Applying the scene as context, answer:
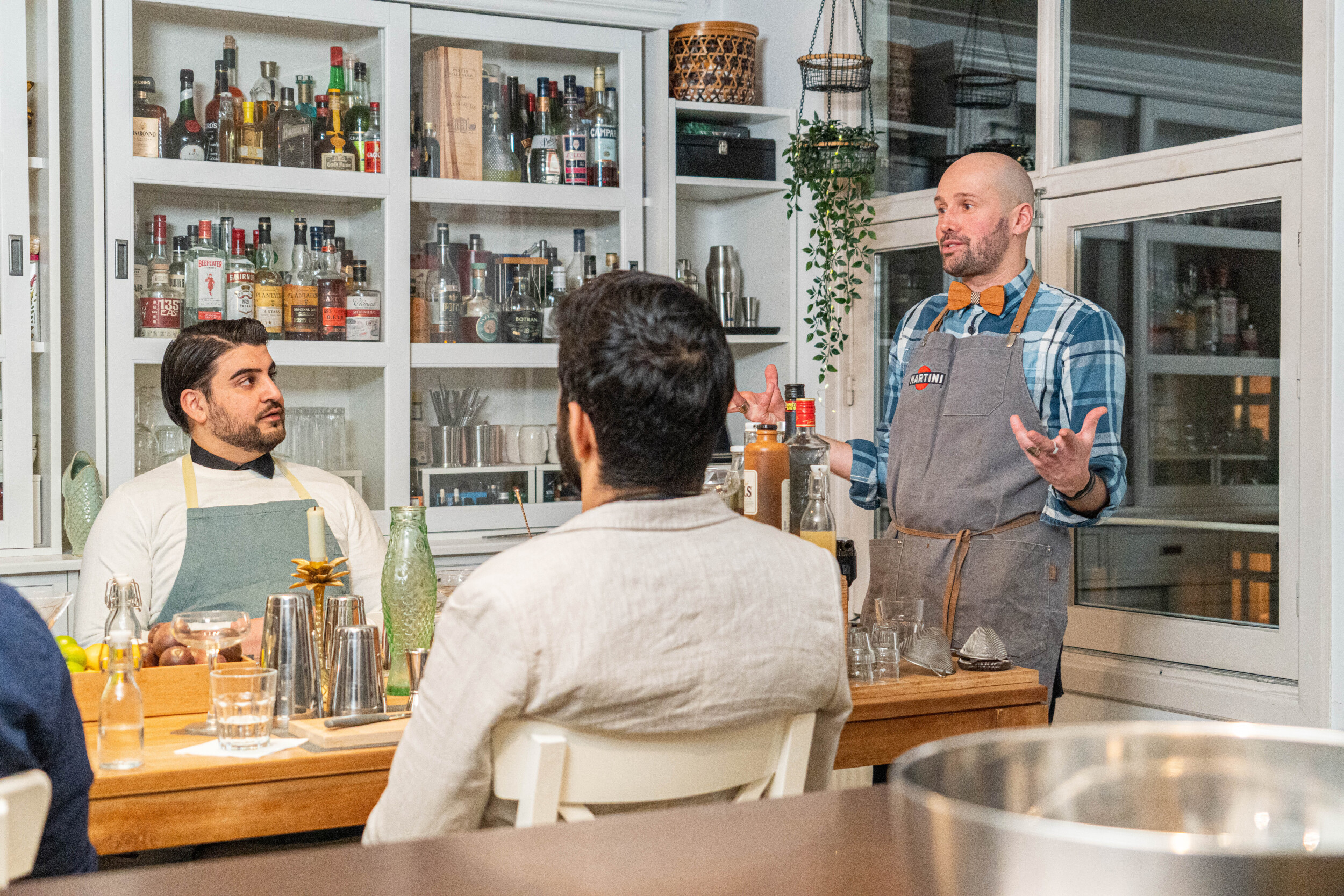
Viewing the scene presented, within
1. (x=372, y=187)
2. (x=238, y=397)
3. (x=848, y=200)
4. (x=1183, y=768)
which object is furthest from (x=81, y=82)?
(x=1183, y=768)

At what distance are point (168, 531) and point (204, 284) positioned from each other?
0.88 meters

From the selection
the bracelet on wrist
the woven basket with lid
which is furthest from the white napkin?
the woven basket with lid

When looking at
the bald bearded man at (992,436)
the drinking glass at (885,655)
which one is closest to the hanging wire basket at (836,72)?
the bald bearded man at (992,436)

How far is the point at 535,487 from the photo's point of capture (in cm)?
381

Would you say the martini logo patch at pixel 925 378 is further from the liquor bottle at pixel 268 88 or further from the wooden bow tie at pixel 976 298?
the liquor bottle at pixel 268 88

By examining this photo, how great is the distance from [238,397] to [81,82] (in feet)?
3.44

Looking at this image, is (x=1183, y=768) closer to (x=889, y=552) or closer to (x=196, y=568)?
(x=889, y=552)

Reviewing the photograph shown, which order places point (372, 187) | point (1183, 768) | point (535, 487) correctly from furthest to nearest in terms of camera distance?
point (535, 487), point (372, 187), point (1183, 768)

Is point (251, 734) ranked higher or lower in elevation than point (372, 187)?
lower

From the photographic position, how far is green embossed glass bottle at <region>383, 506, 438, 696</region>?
1.77 m

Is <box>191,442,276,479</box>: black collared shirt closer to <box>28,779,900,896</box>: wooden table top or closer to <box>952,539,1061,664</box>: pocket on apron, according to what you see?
<box>952,539,1061,664</box>: pocket on apron

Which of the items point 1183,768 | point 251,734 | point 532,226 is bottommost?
point 251,734

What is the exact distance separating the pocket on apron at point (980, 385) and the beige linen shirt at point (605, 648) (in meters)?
1.33

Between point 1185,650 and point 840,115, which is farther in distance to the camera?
point 840,115
